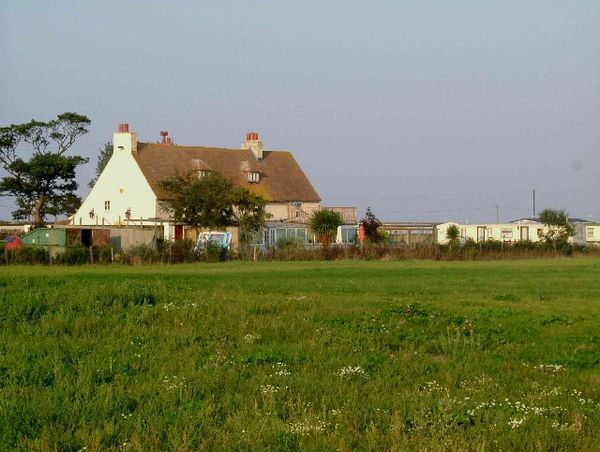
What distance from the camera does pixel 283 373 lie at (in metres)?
11.0

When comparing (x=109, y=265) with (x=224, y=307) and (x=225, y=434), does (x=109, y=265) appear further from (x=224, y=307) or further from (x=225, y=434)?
(x=225, y=434)

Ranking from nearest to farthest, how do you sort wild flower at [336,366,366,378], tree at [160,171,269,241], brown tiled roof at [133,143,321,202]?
wild flower at [336,366,366,378] → tree at [160,171,269,241] → brown tiled roof at [133,143,321,202]

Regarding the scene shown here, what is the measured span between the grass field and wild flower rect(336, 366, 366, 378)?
34 millimetres

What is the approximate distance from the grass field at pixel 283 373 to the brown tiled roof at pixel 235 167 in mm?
63336

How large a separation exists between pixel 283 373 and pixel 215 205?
2248 inches

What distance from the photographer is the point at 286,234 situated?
75.2m

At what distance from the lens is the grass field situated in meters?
8.33

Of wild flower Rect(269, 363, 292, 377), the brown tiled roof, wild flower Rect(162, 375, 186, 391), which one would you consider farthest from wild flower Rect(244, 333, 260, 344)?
the brown tiled roof

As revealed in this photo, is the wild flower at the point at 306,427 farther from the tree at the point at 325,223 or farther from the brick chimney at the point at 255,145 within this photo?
the brick chimney at the point at 255,145

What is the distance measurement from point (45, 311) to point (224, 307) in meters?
2.99

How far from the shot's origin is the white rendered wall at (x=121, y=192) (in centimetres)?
8181

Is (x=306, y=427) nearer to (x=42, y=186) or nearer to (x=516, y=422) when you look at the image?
(x=516, y=422)

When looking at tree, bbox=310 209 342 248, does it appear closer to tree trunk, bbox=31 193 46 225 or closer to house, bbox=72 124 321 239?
house, bbox=72 124 321 239

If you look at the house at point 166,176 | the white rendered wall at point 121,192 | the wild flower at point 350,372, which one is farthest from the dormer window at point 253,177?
the wild flower at point 350,372
